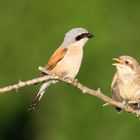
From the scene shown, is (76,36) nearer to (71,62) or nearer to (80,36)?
(80,36)

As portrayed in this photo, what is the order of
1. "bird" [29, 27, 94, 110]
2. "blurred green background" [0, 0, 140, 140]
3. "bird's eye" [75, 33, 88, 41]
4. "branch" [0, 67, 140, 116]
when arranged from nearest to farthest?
"branch" [0, 67, 140, 116]
"bird's eye" [75, 33, 88, 41]
"bird" [29, 27, 94, 110]
"blurred green background" [0, 0, 140, 140]

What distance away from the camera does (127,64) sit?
11039 mm

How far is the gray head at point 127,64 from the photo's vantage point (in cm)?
1103

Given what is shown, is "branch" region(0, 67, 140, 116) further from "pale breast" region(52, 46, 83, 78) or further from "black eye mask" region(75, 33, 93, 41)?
"pale breast" region(52, 46, 83, 78)

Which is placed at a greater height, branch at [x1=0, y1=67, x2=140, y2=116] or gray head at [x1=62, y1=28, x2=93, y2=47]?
gray head at [x1=62, y1=28, x2=93, y2=47]

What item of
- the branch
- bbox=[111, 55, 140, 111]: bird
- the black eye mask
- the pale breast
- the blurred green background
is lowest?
the branch

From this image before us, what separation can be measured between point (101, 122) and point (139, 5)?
4.39m

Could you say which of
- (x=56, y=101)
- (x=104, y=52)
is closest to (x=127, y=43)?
(x=104, y=52)

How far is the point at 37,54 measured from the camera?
23.6 metres

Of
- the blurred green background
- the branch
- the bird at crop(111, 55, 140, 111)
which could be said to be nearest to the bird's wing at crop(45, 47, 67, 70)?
the bird at crop(111, 55, 140, 111)

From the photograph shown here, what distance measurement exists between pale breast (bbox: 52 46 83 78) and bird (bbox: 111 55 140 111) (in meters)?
0.42

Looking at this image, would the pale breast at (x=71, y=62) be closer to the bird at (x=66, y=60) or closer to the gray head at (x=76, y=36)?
the bird at (x=66, y=60)

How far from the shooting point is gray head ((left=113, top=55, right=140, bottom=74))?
11031 millimetres

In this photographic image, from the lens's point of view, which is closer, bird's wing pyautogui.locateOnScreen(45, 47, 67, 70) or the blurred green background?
bird's wing pyautogui.locateOnScreen(45, 47, 67, 70)
